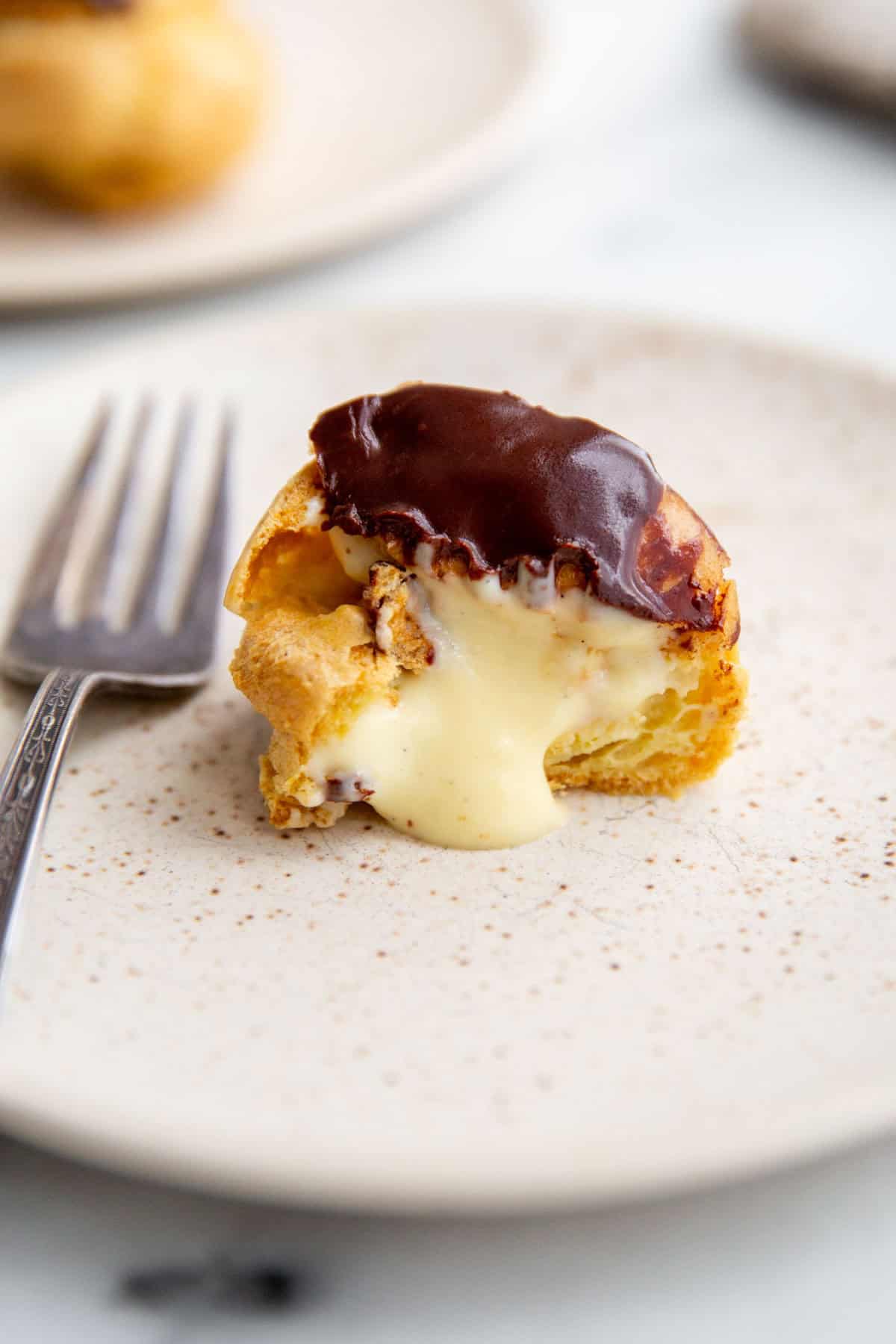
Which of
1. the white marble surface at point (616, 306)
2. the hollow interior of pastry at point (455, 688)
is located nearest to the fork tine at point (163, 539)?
the hollow interior of pastry at point (455, 688)

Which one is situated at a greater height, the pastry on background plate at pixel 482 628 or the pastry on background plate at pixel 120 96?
the pastry on background plate at pixel 120 96

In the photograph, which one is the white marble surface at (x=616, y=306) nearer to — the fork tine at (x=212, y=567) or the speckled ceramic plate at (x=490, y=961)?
the speckled ceramic plate at (x=490, y=961)

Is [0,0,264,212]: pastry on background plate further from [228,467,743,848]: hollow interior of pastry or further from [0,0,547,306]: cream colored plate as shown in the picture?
[228,467,743,848]: hollow interior of pastry

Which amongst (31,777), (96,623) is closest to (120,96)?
(96,623)

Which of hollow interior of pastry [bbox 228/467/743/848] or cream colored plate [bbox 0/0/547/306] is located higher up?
cream colored plate [bbox 0/0/547/306]

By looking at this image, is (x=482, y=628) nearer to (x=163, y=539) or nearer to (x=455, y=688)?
(x=455, y=688)

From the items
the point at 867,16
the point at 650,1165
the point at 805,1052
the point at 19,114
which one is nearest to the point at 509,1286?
the point at 650,1165

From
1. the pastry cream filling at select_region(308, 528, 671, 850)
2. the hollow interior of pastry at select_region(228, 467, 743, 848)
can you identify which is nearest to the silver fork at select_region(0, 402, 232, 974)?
the hollow interior of pastry at select_region(228, 467, 743, 848)
